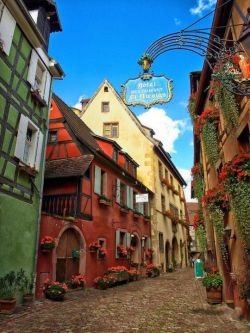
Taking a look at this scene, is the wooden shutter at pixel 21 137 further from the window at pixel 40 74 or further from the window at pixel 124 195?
the window at pixel 124 195

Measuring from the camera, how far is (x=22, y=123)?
9.19 meters

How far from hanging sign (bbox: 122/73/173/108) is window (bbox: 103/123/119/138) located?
18068 mm

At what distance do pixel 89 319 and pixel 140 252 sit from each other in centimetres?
1205

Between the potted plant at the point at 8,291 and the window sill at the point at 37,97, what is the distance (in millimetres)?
5818

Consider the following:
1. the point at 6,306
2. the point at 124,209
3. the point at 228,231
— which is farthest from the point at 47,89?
the point at 228,231

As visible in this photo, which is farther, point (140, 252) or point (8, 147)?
point (140, 252)

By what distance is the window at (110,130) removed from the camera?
77.8 feet

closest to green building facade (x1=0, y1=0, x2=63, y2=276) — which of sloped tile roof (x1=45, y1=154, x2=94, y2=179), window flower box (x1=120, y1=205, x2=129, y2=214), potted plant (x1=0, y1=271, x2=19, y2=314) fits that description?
potted plant (x1=0, y1=271, x2=19, y2=314)

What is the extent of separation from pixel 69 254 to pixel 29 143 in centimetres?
481

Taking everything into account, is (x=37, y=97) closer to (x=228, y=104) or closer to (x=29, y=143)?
(x=29, y=143)

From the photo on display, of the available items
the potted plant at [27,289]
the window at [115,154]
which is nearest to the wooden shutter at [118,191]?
the window at [115,154]

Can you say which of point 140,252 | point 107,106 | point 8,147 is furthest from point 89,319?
point 107,106

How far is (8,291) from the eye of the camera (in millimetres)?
7805

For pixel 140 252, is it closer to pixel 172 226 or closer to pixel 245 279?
pixel 172 226
